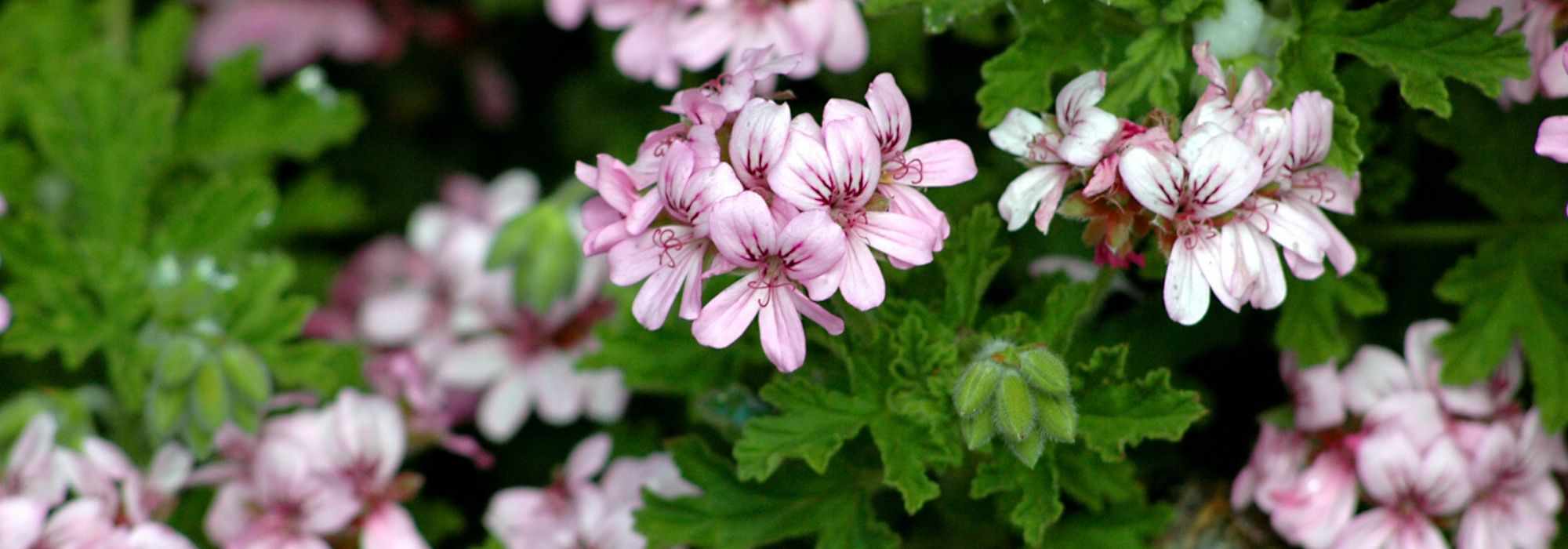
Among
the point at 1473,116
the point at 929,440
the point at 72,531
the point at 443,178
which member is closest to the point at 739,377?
the point at 929,440

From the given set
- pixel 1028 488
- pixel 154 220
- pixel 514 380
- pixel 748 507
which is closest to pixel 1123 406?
pixel 1028 488

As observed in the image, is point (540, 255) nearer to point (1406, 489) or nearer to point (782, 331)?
point (782, 331)

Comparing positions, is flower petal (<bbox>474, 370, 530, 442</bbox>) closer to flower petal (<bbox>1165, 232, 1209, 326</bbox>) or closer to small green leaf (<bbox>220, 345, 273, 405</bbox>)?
small green leaf (<bbox>220, 345, 273, 405</bbox>)

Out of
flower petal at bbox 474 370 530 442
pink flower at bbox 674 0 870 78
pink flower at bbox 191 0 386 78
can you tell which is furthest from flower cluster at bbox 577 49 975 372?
pink flower at bbox 191 0 386 78

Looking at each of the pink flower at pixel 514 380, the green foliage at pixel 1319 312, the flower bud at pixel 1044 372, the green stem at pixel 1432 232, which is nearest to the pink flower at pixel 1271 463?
the green foliage at pixel 1319 312

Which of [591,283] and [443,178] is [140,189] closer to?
[591,283]

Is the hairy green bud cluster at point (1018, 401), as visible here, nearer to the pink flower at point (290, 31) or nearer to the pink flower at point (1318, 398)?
the pink flower at point (1318, 398)
